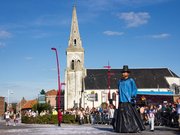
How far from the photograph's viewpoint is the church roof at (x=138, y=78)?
332ft

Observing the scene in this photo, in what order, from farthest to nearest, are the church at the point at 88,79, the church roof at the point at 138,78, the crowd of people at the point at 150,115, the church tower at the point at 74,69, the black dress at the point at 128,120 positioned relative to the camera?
the church roof at the point at 138,78
the church tower at the point at 74,69
the church at the point at 88,79
the crowd of people at the point at 150,115
the black dress at the point at 128,120

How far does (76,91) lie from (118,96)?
3334 inches

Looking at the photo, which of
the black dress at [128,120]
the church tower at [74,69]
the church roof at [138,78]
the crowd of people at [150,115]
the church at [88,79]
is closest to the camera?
the black dress at [128,120]

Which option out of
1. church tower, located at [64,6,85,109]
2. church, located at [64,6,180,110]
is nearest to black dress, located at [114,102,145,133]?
church, located at [64,6,180,110]

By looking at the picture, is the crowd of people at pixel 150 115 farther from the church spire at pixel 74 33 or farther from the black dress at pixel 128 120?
the church spire at pixel 74 33

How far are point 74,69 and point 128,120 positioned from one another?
284 ft

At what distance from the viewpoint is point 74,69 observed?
3912 inches

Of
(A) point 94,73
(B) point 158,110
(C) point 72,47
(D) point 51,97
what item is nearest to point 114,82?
(A) point 94,73

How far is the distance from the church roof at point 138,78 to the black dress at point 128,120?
84.5 m

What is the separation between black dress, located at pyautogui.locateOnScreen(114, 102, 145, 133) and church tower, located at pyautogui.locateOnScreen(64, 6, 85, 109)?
82.2 metres

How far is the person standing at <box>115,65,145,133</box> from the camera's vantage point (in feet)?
43.0

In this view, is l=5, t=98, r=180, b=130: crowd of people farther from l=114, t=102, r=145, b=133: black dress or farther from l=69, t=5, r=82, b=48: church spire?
l=69, t=5, r=82, b=48: church spire

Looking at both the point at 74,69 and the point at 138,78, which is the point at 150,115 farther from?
the point at 138,78

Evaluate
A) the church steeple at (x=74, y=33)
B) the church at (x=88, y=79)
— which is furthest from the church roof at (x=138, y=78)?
the church steeple at (x=74, y=33)
